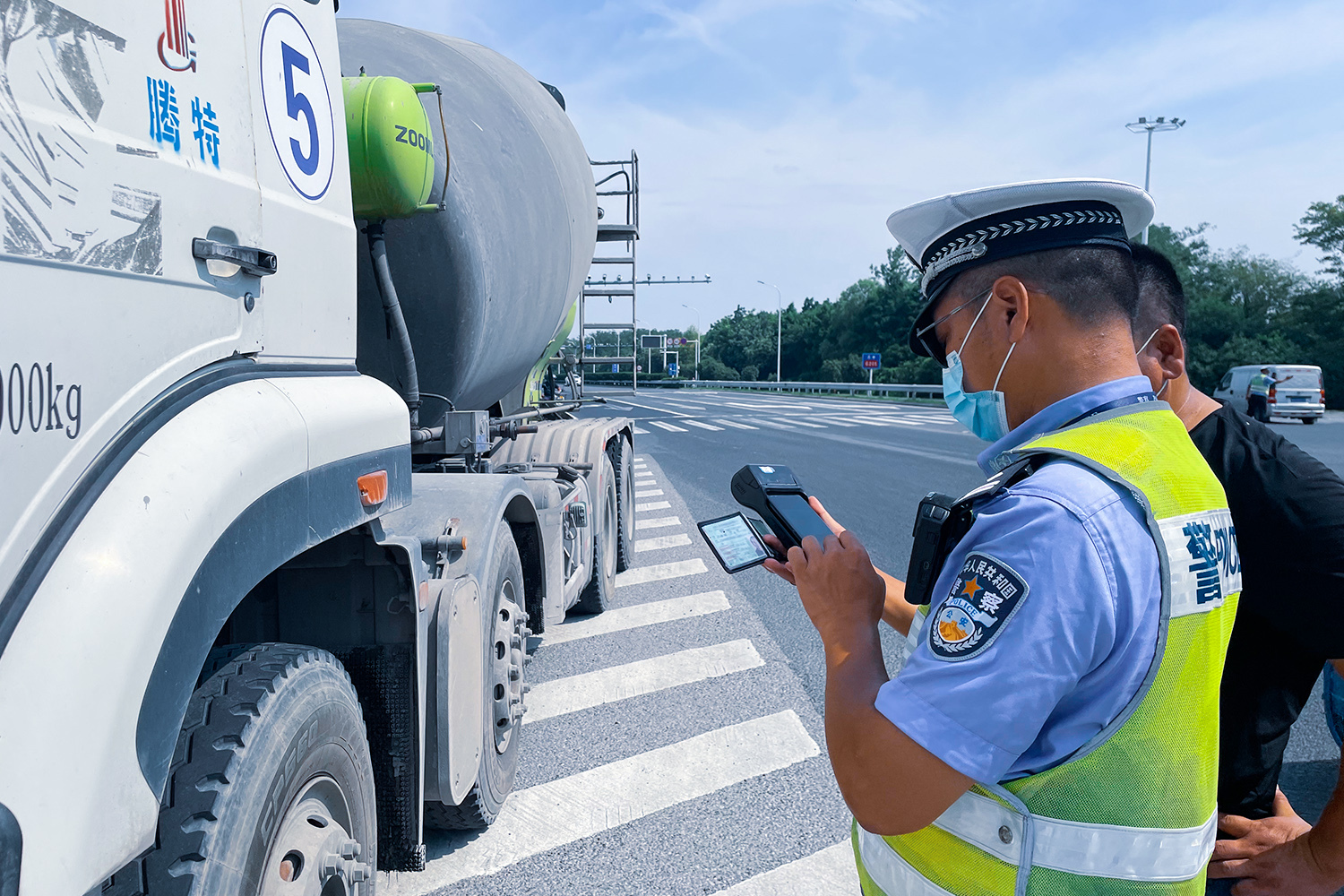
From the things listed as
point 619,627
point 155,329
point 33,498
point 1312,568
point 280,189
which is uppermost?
point 280,189

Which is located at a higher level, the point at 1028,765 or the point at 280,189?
the point at 280,189

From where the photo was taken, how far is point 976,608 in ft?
3.74

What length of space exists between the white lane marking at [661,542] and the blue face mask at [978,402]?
6812mm

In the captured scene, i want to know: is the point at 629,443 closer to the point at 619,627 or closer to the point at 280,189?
the point at 619,627

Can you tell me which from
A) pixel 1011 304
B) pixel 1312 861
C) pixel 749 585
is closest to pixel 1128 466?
pixel 1011 304

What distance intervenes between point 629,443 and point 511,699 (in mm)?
4656

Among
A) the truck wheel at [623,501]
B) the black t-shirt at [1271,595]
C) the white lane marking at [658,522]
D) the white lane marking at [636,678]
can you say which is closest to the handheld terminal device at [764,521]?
the black t-shirt at [1271,595]

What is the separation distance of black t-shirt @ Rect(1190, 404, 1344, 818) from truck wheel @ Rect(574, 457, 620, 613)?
4.10m

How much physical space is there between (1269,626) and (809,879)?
6.13ft

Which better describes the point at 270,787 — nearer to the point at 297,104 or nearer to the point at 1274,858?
the point at 297,104

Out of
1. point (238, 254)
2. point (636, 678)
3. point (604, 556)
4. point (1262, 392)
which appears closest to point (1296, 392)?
point (1262, 392)

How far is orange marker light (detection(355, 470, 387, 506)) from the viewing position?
6.65 feet

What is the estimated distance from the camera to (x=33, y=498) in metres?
1.09

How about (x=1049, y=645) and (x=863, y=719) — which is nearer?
(x=1049, y=645)
